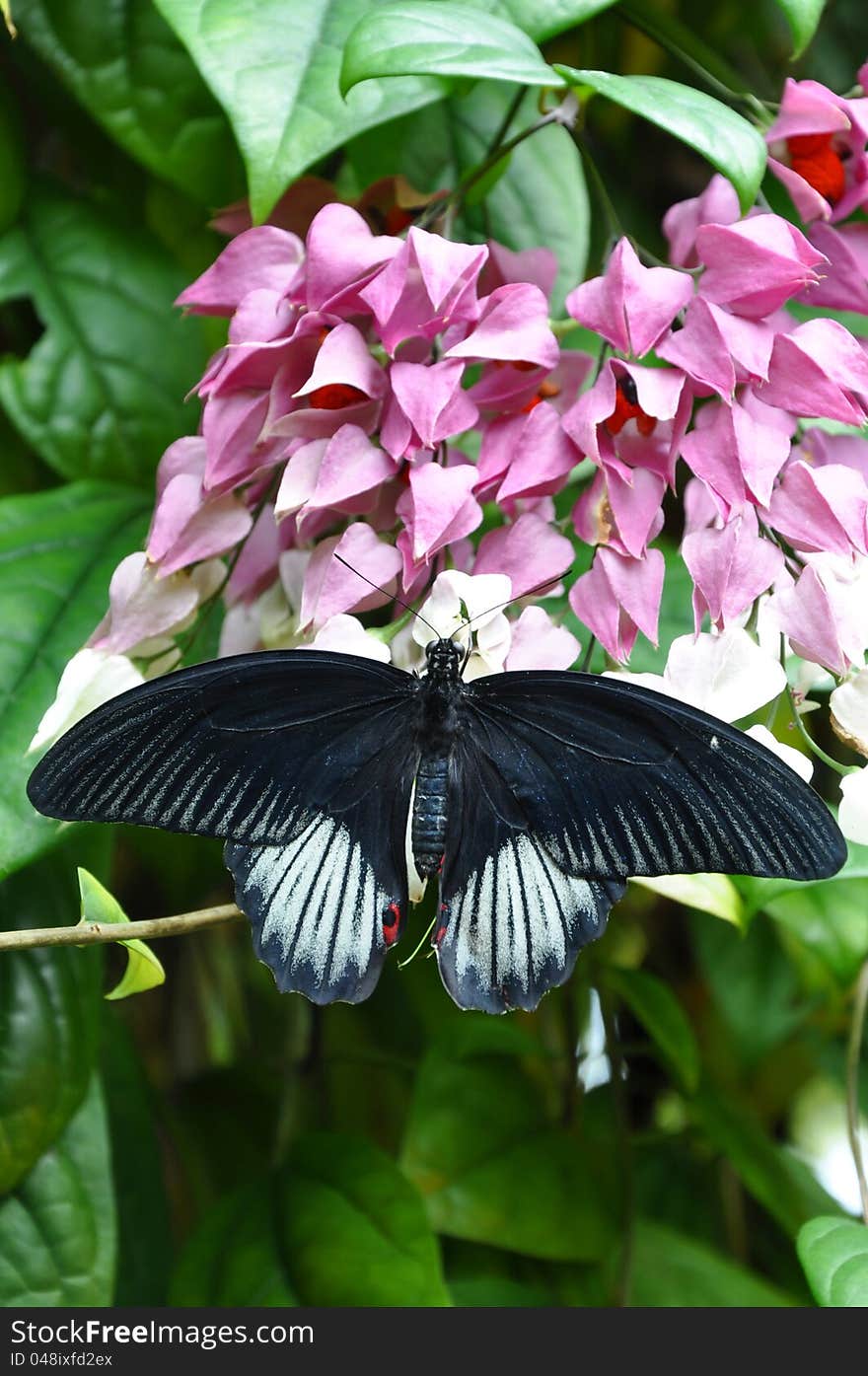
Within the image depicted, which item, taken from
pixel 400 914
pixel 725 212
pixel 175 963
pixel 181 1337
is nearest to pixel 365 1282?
pixel 181 1337

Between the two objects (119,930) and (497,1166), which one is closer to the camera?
(119,930)

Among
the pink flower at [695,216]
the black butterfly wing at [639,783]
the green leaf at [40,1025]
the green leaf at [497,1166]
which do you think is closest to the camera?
the black butterfly wing at [639,783]

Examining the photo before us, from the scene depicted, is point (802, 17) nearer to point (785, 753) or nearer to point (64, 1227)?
point (785, 753)

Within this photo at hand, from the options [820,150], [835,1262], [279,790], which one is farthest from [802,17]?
[835,1262]

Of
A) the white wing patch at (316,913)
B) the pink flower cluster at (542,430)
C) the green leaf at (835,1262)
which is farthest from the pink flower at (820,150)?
the green leaf at (835,1262)

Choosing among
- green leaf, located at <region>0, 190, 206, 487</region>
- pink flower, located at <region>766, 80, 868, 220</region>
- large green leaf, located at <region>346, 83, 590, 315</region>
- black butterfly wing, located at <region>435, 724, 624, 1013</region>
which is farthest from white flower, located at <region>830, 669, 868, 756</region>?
green leaf, located at <region>0, 190, 206, 487</region>

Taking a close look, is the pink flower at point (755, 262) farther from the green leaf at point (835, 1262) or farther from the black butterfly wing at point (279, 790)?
the green leaf at point (835, 1262)

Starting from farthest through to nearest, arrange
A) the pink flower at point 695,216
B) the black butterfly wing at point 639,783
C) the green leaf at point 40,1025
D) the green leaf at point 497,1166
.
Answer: the green leaf at point 497,1166, the green leaf at point 40,1025, the pink flower at point 695,216, the black butterfly wing at point 639,783
